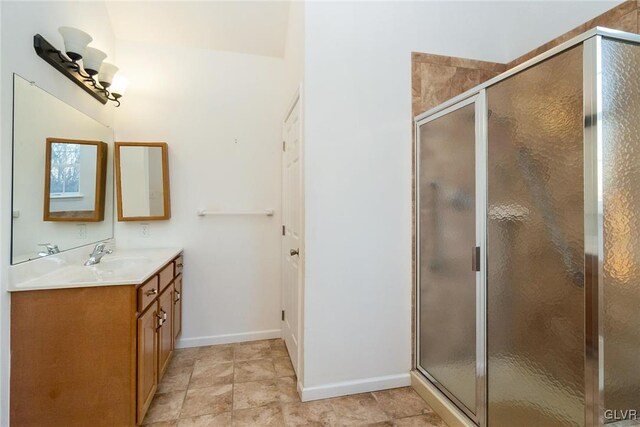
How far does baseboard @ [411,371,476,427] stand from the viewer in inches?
64.6

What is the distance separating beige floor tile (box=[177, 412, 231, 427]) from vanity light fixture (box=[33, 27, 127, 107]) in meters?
2.20

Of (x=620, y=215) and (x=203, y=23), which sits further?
(x=203, y=23)

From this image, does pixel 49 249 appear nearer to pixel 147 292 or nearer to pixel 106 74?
pixel 147 292

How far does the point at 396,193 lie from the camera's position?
2070 mm

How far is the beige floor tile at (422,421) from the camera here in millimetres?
1719

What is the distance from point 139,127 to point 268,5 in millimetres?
1498

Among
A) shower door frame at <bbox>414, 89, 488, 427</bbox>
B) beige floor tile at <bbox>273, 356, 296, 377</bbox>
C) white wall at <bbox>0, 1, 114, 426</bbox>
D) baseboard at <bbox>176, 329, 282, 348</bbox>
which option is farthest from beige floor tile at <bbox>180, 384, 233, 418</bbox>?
shower door frame at <bbox>414, 89, 488, 427</bbox>

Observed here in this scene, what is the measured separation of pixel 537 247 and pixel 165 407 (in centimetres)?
226

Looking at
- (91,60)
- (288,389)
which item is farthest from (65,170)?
(288,389)

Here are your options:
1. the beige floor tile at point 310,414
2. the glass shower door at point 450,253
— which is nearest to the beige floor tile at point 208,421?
the beige floor tile at point 310,414

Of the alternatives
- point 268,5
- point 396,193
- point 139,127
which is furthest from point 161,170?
point 396,193

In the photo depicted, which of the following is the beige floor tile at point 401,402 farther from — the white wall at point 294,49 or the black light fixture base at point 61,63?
the black light fixture base at point 61,63

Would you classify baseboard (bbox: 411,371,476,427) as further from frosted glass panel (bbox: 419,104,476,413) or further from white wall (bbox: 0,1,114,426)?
white wall (bbox: 0,1,114,426)

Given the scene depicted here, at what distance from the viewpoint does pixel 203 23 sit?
8.23 ft
